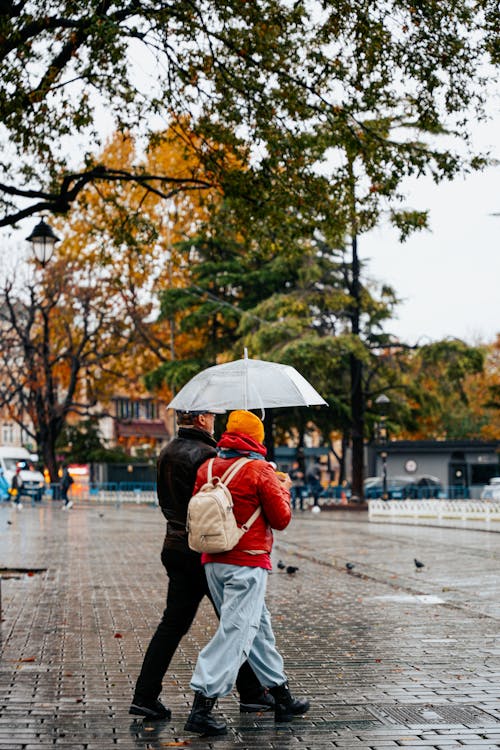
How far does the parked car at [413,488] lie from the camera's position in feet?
155

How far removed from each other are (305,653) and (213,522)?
321cm

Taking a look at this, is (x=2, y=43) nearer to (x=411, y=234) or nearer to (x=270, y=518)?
(x=411, y=234)

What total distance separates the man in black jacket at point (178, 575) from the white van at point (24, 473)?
4435 centimetres

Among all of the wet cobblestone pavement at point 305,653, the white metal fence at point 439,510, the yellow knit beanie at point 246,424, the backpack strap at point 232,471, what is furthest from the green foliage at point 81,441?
the backpack strap at point 232,471

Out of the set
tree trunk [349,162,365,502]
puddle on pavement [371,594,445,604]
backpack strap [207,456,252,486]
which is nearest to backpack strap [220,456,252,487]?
backpack strap [207,456,252,486]

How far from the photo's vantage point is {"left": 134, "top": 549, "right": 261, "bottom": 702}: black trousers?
619 cm

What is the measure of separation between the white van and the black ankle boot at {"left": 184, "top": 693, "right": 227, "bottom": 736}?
4486cm

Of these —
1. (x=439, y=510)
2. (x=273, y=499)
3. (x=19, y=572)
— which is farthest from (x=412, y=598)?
(x=439, y=510)

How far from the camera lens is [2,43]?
11.9m

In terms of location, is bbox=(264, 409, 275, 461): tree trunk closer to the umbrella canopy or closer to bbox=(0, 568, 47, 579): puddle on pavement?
bbox=(0, 568, 47, 579): puddle on pavement

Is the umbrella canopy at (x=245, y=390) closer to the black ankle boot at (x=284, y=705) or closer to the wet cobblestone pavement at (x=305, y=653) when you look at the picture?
the black ankle boot at (x=284, y=705)

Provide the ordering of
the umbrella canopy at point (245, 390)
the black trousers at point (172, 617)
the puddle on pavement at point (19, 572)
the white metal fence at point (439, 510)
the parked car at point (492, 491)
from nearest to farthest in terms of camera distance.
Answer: the black trousers at point (172, 617), the umbrella canopy at point (245, 390), the puddle on pavement at point (19, 572), the white metal fence at point (439, 510), the parked car at point (492, 491)

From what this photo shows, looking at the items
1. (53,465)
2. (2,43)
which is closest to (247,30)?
(2,43)

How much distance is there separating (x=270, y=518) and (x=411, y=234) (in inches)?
351
